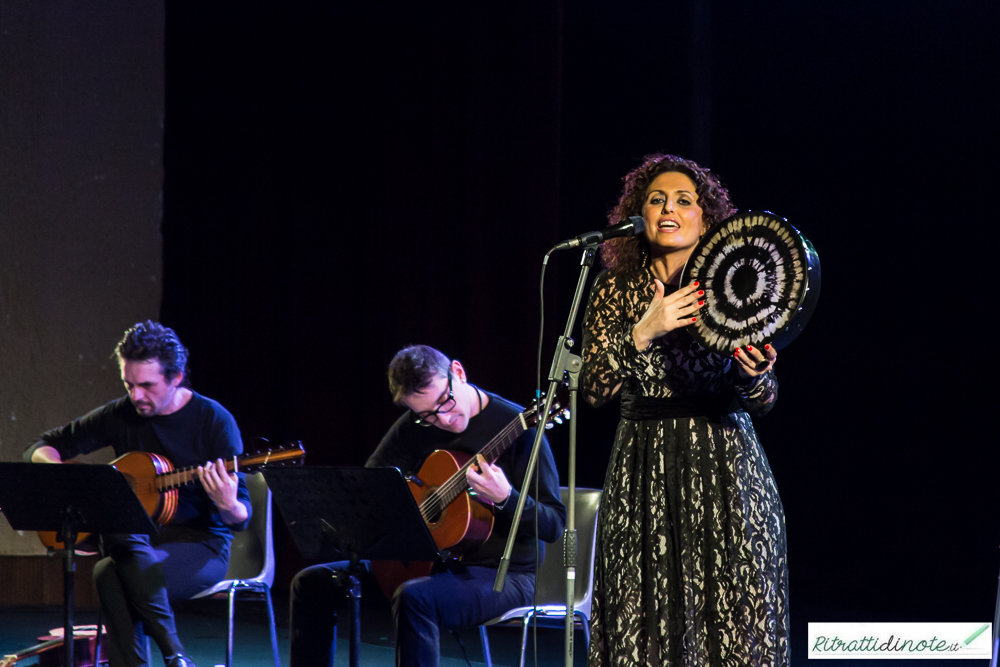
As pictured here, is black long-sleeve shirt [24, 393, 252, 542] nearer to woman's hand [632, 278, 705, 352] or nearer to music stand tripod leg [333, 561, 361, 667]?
music stand tripod leg [333, 561, 361, 667]

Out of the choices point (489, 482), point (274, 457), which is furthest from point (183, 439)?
point (489, 482)

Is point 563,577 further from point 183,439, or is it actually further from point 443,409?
point 183,439

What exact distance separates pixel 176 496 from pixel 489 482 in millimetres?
1409

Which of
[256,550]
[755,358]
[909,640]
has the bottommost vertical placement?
[909,640]

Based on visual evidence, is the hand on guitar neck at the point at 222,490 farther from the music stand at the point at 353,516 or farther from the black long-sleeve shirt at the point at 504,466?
the music stand at the point at 353,516

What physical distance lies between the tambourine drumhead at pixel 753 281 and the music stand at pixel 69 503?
6.59 feet

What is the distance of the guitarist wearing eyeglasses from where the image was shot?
3842 millimetres

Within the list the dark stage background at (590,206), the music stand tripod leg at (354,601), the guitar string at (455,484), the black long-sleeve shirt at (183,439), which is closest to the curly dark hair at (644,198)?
the guitar string at (455,484)

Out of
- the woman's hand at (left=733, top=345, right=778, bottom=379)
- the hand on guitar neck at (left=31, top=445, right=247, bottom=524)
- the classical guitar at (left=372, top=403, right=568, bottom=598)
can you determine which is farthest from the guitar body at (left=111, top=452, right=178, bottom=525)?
the woman's hand at (left=733, top=345, right=778, bottom=379)

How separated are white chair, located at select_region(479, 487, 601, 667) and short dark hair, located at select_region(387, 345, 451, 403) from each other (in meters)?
0.63

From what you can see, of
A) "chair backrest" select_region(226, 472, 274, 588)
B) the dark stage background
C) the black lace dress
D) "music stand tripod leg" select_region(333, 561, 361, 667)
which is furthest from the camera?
the dark stage background

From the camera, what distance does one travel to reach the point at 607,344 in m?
2.71

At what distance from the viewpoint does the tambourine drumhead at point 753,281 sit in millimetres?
2338

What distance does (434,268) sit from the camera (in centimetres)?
615
